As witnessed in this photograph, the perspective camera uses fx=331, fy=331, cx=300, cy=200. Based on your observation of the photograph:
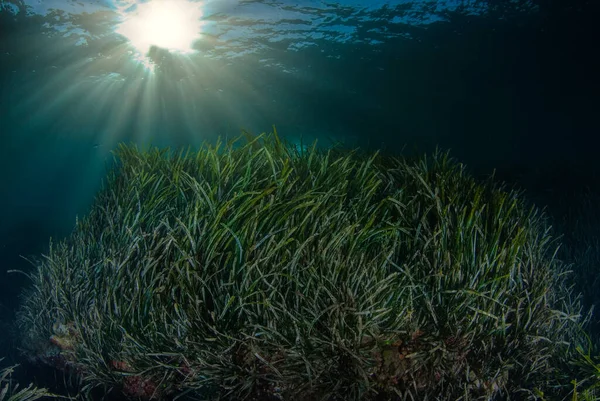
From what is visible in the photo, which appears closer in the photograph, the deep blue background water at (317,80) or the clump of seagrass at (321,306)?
the clump of seagrass at (321,306)

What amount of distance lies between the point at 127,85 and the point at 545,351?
22705mm

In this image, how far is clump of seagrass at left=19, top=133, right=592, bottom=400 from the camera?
7.34 ft

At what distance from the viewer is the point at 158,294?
2.53m

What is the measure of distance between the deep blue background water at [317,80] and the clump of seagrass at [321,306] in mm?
3412

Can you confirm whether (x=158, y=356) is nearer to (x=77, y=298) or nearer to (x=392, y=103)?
(x=77, y=298)

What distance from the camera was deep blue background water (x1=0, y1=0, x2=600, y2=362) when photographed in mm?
12312

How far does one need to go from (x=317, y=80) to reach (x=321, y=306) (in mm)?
18537

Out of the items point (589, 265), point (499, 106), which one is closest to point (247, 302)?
point (589, 265)

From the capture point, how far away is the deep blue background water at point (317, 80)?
1231 cm

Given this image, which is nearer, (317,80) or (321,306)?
(321,306)

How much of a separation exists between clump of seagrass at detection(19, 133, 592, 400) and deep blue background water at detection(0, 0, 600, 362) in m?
3.41

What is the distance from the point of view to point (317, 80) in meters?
19.1

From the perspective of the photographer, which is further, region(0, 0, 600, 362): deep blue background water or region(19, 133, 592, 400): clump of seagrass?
region(0, 0, 600, 362): deep blue background water

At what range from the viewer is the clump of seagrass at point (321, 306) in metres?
2.24
